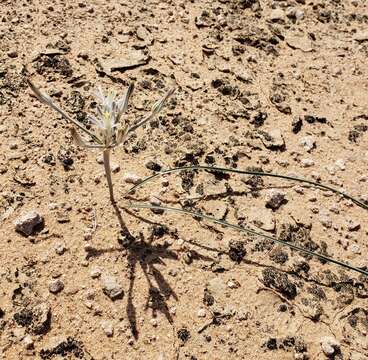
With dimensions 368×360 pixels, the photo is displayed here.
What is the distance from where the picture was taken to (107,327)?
5.19 feet

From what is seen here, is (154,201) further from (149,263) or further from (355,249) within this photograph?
(355,249)

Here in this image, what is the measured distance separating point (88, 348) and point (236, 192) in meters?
0.79

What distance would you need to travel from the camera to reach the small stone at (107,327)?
1575 mm

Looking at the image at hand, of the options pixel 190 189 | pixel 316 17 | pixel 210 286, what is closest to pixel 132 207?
pixel 190 189

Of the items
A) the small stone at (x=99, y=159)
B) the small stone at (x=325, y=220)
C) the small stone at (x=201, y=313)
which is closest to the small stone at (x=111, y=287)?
the small stone at (x=201, y=313)

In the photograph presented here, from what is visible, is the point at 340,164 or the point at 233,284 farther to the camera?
the point at 340,164

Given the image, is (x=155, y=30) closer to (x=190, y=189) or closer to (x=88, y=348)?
(x=190, y=189)

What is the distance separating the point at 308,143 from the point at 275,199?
1.18 ft

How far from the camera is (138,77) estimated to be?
7.21 ft

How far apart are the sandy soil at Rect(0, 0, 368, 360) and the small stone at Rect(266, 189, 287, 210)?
0.01m

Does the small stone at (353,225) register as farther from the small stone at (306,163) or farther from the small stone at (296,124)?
the small stone at (296,124)

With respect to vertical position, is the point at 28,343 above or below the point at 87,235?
below

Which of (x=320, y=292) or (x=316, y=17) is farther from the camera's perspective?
(x=316, y=17)

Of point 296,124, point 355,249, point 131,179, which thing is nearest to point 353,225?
point 355,249
